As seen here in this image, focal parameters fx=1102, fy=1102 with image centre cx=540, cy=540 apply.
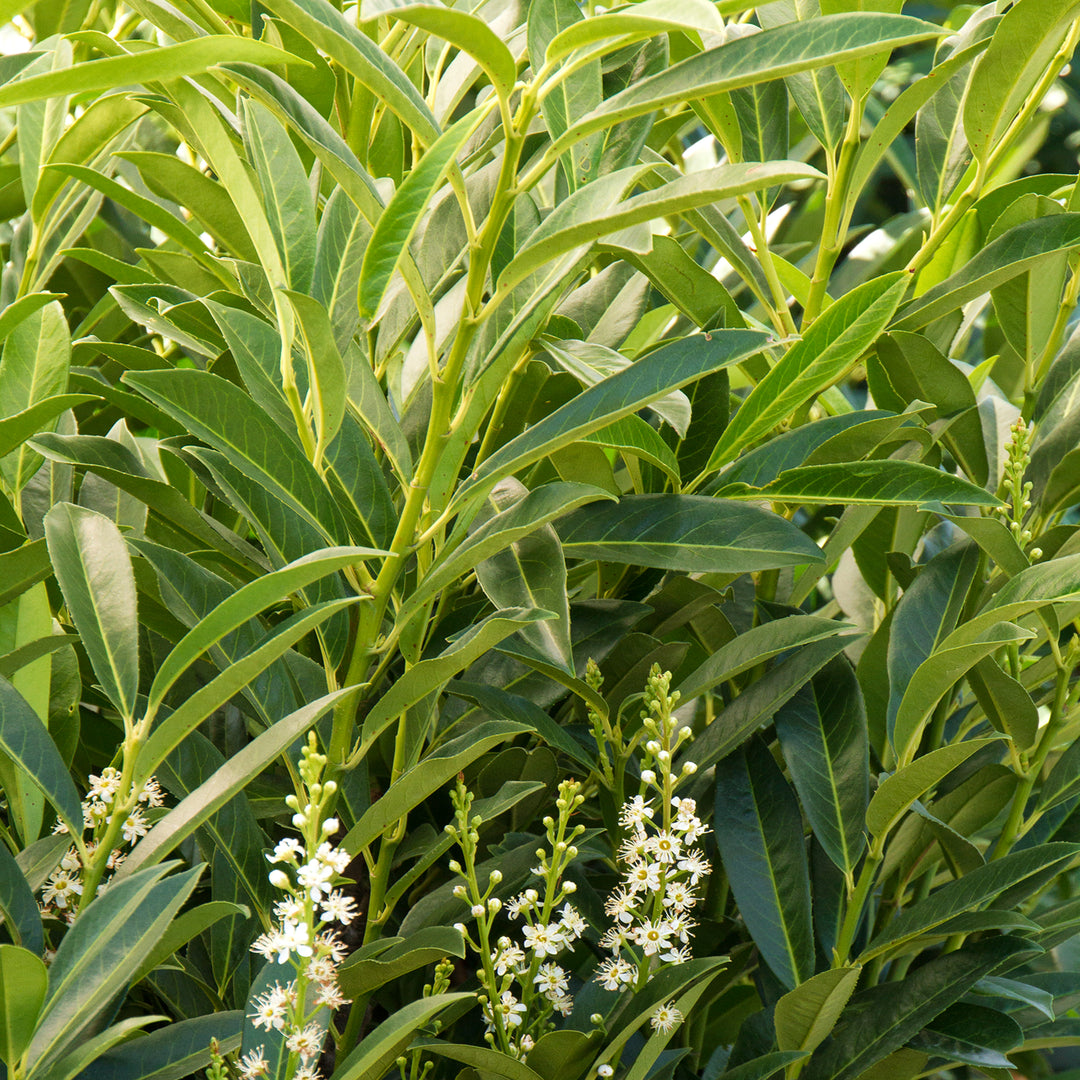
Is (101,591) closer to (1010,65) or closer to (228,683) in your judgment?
(228,683)

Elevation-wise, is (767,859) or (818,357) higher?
(818,357)

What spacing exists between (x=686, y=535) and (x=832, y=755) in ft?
0.66

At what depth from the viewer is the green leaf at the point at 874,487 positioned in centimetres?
63

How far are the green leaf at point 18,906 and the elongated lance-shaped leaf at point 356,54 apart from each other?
44 cm

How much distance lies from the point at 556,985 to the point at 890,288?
47 cm

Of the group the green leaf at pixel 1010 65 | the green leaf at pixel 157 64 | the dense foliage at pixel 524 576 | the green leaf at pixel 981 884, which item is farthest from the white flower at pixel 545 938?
the green leaf at pixel 1010 65

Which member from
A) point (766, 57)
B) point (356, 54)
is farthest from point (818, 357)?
point (356, 54)

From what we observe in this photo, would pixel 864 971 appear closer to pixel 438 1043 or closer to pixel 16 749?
pixel 438 1043

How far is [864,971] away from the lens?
0.81 meters

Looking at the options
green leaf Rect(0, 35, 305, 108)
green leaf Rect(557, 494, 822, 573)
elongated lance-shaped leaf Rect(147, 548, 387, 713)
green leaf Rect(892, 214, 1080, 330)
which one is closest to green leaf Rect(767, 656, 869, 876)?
green leaf Rect(557, 494, 822, 573)

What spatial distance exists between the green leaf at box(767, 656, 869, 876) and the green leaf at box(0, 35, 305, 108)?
1.68 feet

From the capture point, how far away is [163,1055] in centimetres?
60

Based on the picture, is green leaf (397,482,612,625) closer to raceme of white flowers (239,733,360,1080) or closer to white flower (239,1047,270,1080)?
raceme of white flowers (239,733,360,1080)

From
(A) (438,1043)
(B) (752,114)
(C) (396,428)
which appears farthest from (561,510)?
(B) (752,114)
